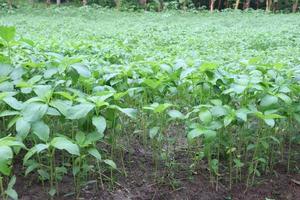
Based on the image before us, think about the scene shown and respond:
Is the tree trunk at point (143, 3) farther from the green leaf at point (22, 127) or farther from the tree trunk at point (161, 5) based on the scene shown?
the green leaf at point (22, 127)

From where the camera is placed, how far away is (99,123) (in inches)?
75.0

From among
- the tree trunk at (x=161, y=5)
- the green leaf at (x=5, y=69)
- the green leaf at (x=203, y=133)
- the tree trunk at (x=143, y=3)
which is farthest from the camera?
the tree trunk at (x=143, y=3)

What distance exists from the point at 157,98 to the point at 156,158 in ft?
1.29

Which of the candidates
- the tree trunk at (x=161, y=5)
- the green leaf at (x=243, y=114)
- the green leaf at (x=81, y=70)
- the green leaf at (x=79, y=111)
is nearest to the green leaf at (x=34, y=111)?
the green leaf at (x=79, y=111)

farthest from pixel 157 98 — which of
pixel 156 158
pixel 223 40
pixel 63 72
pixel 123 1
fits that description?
pixel 123 1

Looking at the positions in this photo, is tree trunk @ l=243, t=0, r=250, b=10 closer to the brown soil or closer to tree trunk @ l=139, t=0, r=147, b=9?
tree trunk @ l=139, t=0, r=147, b=9

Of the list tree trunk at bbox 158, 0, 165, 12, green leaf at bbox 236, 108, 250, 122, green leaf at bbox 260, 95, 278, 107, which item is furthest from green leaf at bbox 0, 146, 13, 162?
tree trunk at bbox 158, 0, 165, 12

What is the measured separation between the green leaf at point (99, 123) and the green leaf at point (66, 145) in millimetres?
140

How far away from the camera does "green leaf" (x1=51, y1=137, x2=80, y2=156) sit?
5.78 feet

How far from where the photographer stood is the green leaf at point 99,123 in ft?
6.21

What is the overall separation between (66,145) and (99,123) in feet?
0.62

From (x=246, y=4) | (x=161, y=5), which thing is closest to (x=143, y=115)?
(x=161, y=5)

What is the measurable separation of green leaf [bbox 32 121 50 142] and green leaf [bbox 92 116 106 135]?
208 millimetres

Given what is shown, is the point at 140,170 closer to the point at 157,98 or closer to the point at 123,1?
the point at 157,98
